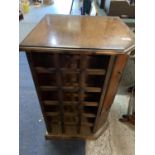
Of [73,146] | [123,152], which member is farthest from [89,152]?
[123,152]

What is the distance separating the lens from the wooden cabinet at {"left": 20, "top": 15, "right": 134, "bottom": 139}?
2.99 ft

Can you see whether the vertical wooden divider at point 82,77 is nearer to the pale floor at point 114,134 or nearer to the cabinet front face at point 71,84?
the cabinet front face at point 71,84

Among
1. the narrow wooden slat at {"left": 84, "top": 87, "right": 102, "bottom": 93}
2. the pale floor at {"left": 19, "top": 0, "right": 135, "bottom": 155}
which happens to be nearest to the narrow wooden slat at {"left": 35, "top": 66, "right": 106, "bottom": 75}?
the narrow wooden slat at {"left": 84, "top": 87, "right": 102, "bottom": 93}

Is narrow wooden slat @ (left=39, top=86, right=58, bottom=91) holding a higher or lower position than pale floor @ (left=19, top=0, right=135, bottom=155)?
higher

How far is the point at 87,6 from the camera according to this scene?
1878 mm

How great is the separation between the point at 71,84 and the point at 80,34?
296mm

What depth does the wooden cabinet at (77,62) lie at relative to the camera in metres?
0.91

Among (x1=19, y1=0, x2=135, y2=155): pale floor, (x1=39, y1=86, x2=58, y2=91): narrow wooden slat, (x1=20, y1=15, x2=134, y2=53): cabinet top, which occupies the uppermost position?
(x1=20, y1=15, x2=134, y2=53): cabinet top

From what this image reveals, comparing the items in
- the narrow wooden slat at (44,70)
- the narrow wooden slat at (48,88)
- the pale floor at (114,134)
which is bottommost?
the pale floor at (114,134)

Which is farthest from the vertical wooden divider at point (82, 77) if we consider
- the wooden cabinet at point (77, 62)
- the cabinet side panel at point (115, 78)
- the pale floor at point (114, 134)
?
the pale floor at point (114, 134)

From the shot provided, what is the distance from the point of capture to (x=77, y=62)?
1.00 meters

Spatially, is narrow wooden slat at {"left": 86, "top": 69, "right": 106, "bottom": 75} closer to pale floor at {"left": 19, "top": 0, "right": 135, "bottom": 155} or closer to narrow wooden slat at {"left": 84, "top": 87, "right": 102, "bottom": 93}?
narrow wooden slat at {"left": 84, "top": 87, "right": 102, "bottom": 93}
